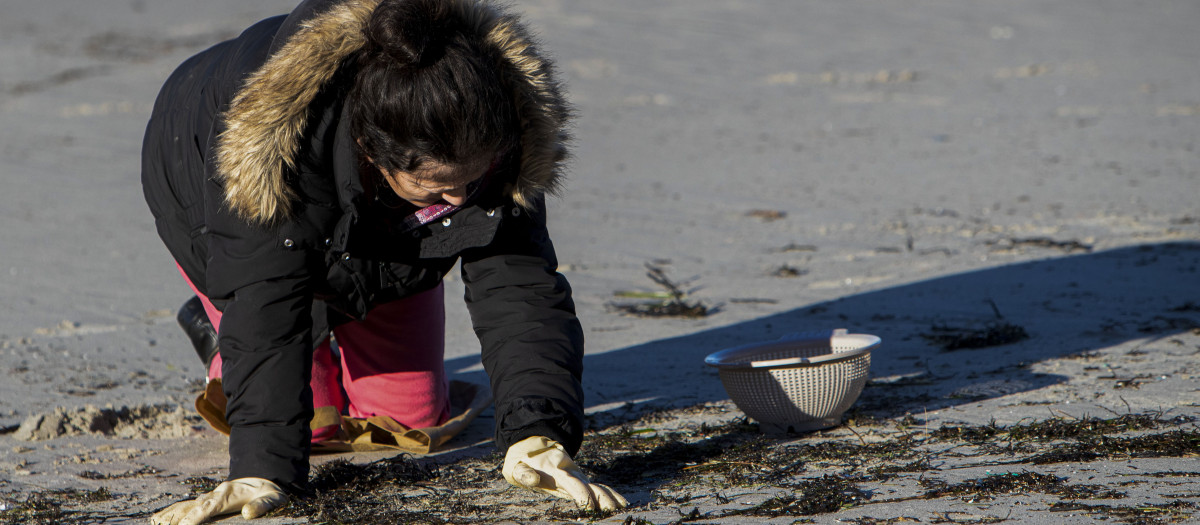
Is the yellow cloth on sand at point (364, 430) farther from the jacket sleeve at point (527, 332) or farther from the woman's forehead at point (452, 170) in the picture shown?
the woman's forehead at point (452, 170)

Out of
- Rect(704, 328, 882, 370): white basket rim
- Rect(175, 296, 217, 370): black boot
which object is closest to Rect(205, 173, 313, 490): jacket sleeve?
Rect(175, 296, 217, 370): black boot

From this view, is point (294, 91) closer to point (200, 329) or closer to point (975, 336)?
point (200, 329)

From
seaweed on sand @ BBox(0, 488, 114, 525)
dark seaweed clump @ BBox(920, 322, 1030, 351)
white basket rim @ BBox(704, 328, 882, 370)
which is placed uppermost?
white basket rim @ BBox(704, 328, 882, 370)

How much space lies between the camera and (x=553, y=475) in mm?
2604

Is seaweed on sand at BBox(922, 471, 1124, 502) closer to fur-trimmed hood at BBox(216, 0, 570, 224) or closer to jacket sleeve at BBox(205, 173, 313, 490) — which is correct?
fur-trimmed hood at BBox(216, 0, 570, 224)

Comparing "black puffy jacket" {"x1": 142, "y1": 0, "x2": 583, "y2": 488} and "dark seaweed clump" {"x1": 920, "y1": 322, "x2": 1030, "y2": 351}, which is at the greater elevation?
"black puffy jacket" {"x1": 142, "y1": 0, "x2": 583, "y2": 488}

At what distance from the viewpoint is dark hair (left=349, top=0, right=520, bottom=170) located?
230cm

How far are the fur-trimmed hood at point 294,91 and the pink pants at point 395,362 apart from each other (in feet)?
3.66

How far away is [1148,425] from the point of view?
10.0 ft

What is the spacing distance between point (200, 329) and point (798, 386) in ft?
6.50

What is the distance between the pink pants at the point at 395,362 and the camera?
3628 mm

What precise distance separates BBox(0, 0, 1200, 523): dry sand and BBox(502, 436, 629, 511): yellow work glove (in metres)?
0.06

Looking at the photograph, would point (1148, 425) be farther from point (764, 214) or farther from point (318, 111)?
point (764, 214)

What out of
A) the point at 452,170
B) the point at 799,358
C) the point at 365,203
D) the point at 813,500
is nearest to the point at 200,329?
the point at 365,203
